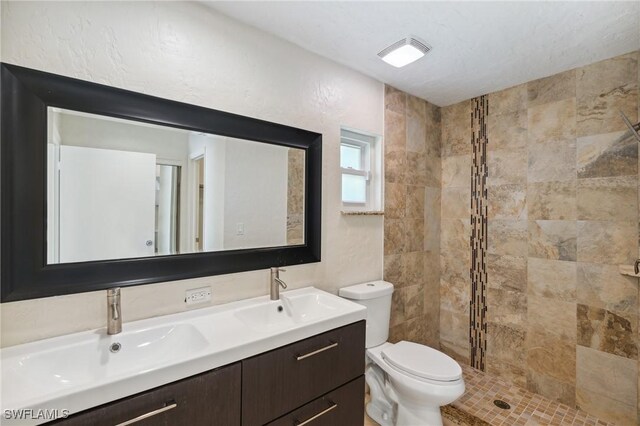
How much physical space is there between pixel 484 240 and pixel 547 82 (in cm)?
128

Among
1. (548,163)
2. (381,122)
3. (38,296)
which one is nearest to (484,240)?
(548,163)

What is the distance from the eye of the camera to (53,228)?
3.61 feet

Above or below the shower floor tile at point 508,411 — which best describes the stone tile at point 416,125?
above

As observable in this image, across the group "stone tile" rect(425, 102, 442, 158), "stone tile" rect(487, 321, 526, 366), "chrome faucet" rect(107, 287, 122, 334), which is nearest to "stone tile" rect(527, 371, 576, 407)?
"stone tile" rect(487, 321, 526, 366)

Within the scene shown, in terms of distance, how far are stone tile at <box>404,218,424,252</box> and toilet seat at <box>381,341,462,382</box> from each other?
2.64ft

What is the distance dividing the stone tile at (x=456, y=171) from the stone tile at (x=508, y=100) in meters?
0.44

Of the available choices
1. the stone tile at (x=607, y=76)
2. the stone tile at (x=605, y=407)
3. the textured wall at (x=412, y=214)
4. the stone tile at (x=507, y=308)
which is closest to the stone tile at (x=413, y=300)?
the textured wall at (x=412, y=214)

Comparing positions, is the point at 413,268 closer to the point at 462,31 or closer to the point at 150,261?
the point at 462,31

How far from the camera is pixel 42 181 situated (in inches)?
42.4

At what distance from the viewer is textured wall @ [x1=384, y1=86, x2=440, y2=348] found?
230 cm

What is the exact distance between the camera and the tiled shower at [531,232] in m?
1.84

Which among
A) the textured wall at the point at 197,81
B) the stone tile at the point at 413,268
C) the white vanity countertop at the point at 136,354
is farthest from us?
the stone tile at the point at 413,268

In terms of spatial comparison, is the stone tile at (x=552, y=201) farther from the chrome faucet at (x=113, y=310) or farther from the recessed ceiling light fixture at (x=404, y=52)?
the chrome faucet at (x=113, y=310)

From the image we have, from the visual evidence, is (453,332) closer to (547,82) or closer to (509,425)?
(509,425)
